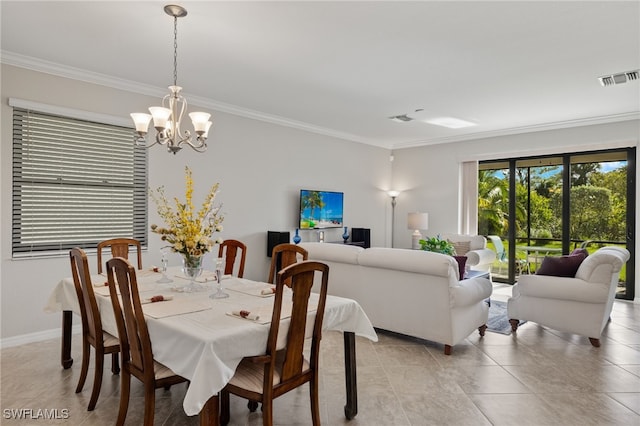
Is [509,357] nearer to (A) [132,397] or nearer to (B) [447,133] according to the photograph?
(A) [132,397]

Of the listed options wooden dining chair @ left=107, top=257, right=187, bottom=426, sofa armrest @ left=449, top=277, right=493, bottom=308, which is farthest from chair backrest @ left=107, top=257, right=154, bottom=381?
sofa armrest @ left=449, top=277, right=493, bottom=308

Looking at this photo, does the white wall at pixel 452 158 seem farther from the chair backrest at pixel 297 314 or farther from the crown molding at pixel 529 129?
the chair backrest at pixel 297 314

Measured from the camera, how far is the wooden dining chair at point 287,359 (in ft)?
6.25

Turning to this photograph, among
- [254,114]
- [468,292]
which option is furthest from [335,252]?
[254,114]

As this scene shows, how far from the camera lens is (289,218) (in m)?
6.25

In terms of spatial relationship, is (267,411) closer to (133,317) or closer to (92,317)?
(133,317)

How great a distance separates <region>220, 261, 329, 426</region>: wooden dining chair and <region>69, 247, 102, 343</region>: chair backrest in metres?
1.04

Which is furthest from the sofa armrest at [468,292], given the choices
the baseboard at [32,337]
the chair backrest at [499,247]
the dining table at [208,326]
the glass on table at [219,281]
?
the baseboard at [32,337]

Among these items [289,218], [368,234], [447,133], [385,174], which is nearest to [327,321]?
[289,218]

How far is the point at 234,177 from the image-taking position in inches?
217

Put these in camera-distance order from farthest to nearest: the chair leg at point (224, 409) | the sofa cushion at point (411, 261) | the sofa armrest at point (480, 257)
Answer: the sofa armrest at point (480, 257), the sofa cushion at point (411, 261), the chair leg at point (224, 409)

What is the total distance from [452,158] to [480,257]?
2073 mm

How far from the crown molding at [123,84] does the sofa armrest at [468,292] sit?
3671mm

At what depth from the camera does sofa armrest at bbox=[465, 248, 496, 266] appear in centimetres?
620
